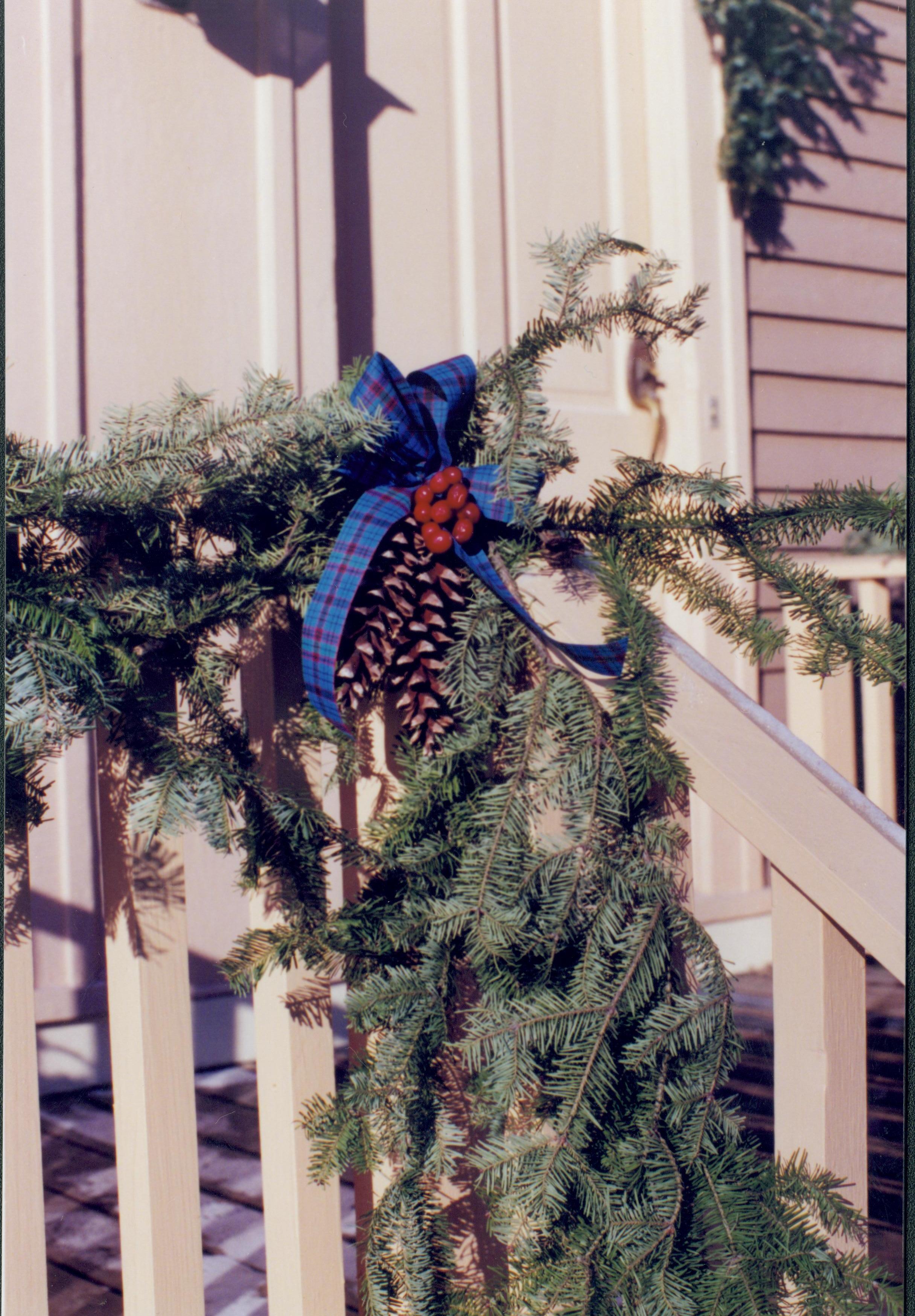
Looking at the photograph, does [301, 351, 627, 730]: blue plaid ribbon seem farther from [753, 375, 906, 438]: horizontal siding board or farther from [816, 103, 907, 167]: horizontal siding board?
[816, 103, 907, 167]: horizontal siding board

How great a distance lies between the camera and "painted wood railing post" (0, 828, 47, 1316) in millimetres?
608

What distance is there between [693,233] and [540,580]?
1.83 m

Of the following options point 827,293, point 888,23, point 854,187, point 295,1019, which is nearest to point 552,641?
point 295,1019

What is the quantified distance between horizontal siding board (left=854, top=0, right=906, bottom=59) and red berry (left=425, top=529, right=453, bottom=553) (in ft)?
8.41

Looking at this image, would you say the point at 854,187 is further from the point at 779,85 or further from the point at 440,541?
the point at 440,541

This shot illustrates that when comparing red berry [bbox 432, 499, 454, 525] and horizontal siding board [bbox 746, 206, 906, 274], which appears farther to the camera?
horizontal siding board [bbox 746, 206, 906, 274]

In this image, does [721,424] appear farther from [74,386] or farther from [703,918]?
[74,386]

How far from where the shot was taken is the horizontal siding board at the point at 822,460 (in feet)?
7.77

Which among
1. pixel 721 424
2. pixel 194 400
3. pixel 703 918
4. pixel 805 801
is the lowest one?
pixel 703 918

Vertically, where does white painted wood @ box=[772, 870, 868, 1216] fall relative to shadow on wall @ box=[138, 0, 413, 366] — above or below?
below

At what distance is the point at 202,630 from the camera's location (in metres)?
0.63

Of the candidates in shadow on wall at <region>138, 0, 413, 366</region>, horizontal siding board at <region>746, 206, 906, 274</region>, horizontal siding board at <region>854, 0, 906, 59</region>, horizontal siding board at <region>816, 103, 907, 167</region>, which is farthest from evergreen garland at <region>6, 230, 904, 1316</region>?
horizontal siding board at <region>854, 0, 906, 59</region>

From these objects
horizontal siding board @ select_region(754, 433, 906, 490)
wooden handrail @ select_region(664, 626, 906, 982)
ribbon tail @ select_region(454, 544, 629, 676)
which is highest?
horizontal siding board @ select_region(754, 433, 906, 490)

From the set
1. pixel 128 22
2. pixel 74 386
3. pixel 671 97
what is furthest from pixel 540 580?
pixel 671 97
